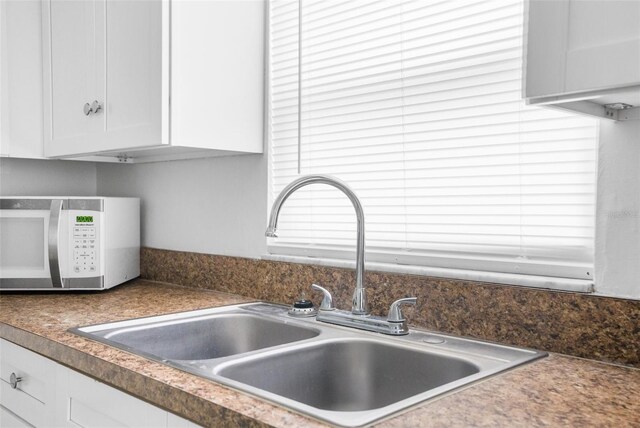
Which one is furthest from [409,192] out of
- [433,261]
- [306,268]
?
[306,268]

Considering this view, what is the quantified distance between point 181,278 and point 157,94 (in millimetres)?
788

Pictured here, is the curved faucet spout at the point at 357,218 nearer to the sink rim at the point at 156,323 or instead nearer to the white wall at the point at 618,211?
the sink rim at the point at 156,323

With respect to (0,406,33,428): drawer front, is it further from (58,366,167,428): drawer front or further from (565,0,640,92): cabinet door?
(565,0,640,92): cabinet door

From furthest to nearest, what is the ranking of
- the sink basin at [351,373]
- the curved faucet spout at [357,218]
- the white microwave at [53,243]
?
1. the white microwave at [53,243]
2. the curved faucet spout at [357,218]
3. the sink basin at [351,373]

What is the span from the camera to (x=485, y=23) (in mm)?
1446

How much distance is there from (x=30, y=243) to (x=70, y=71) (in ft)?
1.99

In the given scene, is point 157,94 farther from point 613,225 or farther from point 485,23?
point 613,225

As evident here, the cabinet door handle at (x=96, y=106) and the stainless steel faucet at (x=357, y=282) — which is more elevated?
the cabinet door handle at (x=96, y=106)

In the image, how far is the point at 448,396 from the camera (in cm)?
100

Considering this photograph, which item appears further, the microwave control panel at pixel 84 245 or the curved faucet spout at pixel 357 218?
the microwave control panel at pixel 84 245

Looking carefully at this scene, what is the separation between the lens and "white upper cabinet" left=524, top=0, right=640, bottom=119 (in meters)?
0.82

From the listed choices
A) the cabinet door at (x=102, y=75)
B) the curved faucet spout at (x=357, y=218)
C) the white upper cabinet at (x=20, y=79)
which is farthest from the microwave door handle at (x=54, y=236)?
the curved faucet spout at (x=357, y=218)

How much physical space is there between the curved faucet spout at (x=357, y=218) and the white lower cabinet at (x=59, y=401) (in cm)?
52

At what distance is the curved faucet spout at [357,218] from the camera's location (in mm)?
1524
